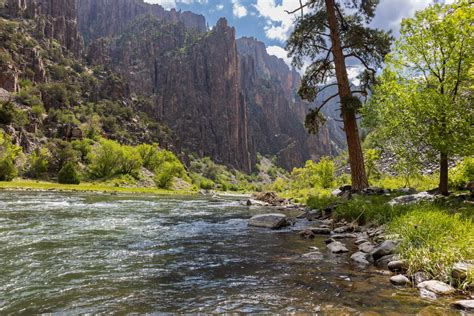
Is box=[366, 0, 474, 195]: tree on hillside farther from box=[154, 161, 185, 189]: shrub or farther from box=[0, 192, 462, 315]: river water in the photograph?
box=[154, 161, 185, 189]: shrub

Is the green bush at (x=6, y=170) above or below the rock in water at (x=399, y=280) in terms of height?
above

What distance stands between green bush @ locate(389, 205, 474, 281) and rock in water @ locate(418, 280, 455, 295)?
436 millimetres

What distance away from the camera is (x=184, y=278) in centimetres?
843

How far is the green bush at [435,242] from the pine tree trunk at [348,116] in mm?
11514

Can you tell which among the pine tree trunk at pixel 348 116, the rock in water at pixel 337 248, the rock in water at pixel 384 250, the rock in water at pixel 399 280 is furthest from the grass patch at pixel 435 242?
the pine tree trunk at pixel 348 116

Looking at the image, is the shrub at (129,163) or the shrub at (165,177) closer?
the shrub at (129,163)

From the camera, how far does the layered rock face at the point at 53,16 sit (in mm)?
151625

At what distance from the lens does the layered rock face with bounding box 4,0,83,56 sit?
151625 millimetres

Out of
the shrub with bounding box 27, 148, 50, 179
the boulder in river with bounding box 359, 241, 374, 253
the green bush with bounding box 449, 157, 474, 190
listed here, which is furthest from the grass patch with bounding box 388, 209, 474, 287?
the shrub with bounding box 27, 148, 50, 179

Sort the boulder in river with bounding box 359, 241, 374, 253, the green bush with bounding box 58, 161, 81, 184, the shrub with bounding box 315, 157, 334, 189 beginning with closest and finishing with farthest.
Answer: the boulder in river with bounding box 359, 241, 374, 253
the shrub with bounding box 315, 157, 334, 189
the green bush with bounding box 58, 161, 81, 184

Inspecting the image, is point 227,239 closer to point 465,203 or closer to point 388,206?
point 388,206

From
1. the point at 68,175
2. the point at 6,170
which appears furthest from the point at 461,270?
the point at 68,175

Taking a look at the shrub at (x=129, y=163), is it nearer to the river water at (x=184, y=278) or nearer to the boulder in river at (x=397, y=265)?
the river water at (x=184, y=278)

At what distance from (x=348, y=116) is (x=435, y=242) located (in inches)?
575
